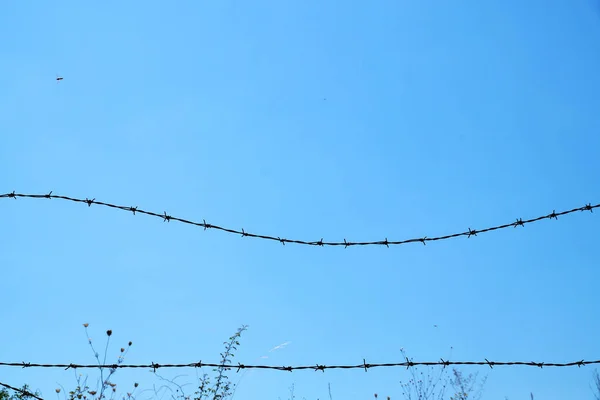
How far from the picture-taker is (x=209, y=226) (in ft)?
13.1

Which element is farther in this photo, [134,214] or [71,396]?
[71,396]

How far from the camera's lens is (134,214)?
396cm

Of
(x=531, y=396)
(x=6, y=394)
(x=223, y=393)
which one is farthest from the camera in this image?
(x=6, y=394)

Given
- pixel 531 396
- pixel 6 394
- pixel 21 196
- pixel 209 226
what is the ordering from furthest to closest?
pixel 6 394
pixel 531 396
pixel 209 226
pixel 21 196

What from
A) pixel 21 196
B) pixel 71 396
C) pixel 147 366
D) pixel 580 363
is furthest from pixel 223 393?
pixel 580 363

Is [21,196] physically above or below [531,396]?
above

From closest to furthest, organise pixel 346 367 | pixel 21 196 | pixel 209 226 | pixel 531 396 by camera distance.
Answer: pixel 346 367, pixel 21 196, pixel 209 226, pixel 531 396

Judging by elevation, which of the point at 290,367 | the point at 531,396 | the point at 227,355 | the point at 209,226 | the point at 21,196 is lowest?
the point at 531,396

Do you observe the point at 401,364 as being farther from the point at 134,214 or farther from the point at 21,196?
the point at 21,196

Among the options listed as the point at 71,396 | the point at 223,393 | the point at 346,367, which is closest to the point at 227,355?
the point at 223,393

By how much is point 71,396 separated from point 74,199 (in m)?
4.59

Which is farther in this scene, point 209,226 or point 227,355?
point 227,355

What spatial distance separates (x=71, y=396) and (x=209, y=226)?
15.9 ft

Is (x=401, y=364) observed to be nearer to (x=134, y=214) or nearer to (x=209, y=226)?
(x=209, y=226)
